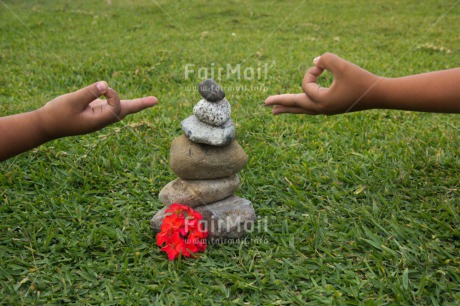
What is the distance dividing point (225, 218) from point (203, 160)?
372mm

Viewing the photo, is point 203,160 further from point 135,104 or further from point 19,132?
point 19,132

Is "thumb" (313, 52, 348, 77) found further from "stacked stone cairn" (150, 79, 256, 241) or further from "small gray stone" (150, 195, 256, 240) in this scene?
"small gray stone" (150, 195, 256, 240)

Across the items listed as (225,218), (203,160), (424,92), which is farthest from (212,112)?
(424,92)

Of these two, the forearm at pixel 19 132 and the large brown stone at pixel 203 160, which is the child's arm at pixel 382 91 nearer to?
the large brown stone at pixel 203 160

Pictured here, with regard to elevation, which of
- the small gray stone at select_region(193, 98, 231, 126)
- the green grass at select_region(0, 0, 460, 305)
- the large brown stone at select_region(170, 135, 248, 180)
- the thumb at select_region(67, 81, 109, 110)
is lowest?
the green grass at select_region(0, 0, 460, 305)

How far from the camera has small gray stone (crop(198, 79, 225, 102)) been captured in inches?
95.9

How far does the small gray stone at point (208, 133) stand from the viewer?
250 cm

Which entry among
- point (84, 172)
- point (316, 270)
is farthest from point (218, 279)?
point (84, 172)

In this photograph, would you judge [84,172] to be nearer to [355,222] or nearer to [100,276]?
[100,276]

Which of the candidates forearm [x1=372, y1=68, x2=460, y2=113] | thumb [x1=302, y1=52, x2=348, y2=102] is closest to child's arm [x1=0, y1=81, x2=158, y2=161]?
thumb [x1=302, y1=52, x2=348, y2=102]

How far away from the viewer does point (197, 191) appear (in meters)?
2.63

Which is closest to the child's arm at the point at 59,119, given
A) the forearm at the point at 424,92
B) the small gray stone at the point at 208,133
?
the small gray stone at the point at 208,133

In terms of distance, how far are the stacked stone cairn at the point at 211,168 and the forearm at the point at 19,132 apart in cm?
74

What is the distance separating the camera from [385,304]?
7.16ft
